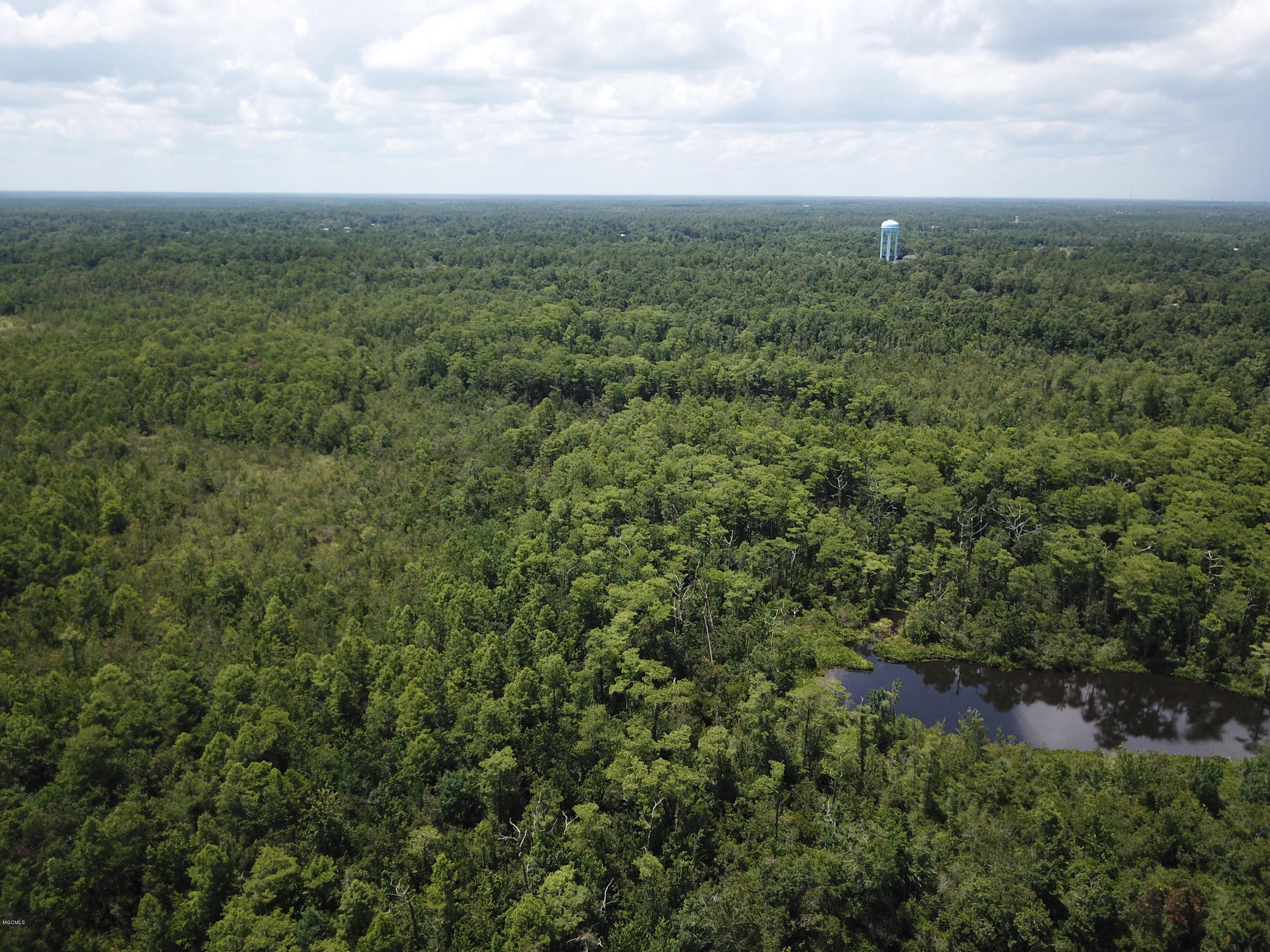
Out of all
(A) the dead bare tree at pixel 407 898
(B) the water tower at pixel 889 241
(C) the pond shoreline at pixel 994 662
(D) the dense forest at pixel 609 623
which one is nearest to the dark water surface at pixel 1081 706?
(C) the pond shoreline at pixel 994 662

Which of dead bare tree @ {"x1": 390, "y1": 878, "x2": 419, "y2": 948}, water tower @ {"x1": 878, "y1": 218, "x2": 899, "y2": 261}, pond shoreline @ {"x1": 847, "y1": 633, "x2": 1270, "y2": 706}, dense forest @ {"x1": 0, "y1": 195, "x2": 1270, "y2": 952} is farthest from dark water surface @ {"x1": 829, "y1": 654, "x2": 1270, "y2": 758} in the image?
water tower @ {"x1": 878, "y1": 218, "x2": 899, "y2": 261}

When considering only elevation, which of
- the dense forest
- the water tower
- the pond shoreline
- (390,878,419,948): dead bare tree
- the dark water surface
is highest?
the water tower

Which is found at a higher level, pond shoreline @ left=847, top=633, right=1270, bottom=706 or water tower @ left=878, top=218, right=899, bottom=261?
water tower @ left=878, top=218, right=899, bottom=261

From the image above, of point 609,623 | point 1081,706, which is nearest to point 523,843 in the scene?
point 609,623

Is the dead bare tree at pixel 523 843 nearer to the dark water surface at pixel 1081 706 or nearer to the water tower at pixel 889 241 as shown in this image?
the dark water surface at pixel 1081 706

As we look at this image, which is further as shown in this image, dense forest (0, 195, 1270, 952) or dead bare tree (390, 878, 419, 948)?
dense forest (0, 195, 1270, 952)

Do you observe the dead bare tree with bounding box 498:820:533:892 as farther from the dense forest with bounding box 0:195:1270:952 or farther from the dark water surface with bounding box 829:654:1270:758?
the dark water surface with bounding box 829:654:1270:758

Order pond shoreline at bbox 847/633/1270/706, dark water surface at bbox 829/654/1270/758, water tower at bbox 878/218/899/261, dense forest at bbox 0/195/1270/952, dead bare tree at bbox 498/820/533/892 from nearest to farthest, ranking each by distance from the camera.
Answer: dense forest at bbox 0/195/1270/952, dead bare tree at bbox 498/820/533/892, dark water surface at bbox 829/654/1270/758, pond shoreline at bbox 847/633/1270/706, water tower at bbox 878/218/899/261
